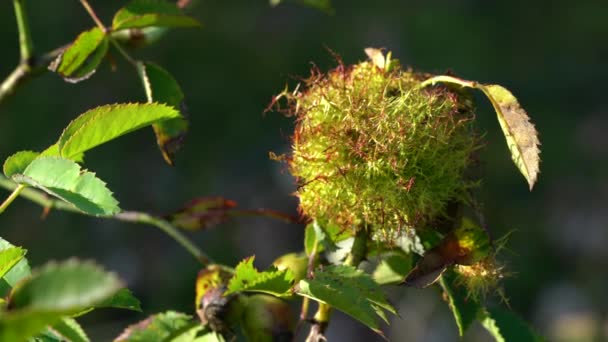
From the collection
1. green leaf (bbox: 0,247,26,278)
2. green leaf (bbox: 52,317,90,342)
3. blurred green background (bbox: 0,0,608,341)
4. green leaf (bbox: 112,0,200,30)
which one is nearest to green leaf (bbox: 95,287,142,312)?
green leaf (bbox: 52,317,90,342)

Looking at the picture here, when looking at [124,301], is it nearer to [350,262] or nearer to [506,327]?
[350,262]

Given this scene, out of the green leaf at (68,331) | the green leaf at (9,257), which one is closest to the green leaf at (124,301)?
the green leaf at (68,331)

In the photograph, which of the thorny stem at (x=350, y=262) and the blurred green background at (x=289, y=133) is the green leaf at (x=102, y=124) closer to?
the thorny stem at (x=350, y=262)

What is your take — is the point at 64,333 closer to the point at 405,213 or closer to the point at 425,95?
the point at 405,213

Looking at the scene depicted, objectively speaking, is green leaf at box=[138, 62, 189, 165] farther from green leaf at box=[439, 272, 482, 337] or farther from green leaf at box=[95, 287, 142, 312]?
green leaf at box=[439, 272, 482, 337]

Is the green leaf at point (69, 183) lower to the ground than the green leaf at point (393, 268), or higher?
higher

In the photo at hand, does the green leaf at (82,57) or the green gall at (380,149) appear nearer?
the green gall at (380,149)

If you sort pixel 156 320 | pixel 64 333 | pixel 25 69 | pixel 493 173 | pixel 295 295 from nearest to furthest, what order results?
1. pixel 64 333
2. pixel 295 295
3. pixel 156 320
4. pixel 25 69
5. pixel 493 173

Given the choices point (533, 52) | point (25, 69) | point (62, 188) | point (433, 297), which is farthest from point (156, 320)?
point (533, 52)
